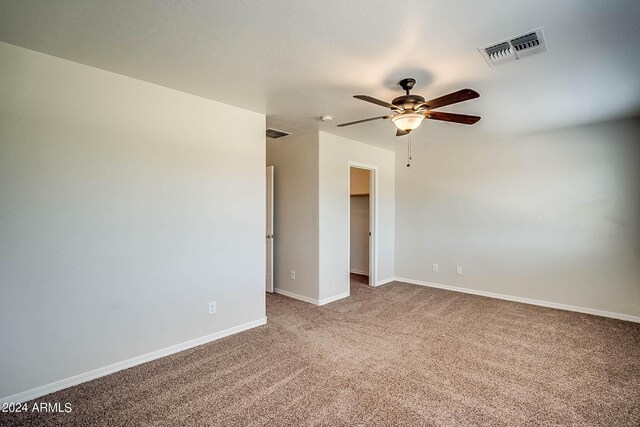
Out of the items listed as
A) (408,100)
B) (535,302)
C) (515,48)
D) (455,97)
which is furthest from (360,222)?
(515,48)

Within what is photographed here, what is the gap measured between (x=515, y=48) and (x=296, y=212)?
323 cm

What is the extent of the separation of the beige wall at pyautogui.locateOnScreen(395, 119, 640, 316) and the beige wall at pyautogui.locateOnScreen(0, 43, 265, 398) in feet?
11.3

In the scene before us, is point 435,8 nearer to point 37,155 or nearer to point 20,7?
point 20,7

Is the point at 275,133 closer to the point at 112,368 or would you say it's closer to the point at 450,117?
the point at 450,117

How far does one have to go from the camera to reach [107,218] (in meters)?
2.51

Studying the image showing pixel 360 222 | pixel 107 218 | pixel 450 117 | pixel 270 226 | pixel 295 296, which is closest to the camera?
pixel 107 218

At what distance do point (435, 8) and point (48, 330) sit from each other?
3.29 m

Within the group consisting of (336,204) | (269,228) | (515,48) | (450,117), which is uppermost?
(515,48)

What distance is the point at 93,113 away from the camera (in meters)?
2.44

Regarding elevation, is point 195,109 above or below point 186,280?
above

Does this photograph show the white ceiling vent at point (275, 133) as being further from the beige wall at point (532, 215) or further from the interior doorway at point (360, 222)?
the beige wall at point (532, 215)

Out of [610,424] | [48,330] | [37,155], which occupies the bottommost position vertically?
[610,424]

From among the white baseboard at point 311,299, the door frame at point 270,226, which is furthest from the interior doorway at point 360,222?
the door frame at point 270,226

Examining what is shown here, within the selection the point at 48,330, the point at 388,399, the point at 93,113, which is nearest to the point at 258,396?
the point at 388,399
